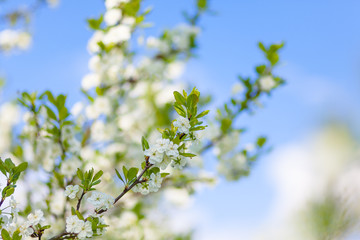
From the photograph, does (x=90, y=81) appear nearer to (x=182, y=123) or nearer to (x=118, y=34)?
(x=118, y=34)

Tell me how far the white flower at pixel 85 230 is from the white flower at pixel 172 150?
0.37 meters

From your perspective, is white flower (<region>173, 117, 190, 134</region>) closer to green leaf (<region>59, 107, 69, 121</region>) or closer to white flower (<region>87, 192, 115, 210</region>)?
white flower (<region>87, 192, 115, 210</region>)

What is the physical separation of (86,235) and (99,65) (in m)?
1.63

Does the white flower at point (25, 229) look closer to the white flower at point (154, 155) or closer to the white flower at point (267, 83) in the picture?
the white flower at point (154, 155)

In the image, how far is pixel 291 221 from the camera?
218 cm

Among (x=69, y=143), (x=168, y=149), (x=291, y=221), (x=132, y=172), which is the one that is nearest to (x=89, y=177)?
(x=132, y=172)

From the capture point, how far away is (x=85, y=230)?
1.24 meters

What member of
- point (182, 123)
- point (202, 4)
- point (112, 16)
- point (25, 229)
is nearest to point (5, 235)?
point (25, 229)

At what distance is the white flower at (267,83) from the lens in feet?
7.36

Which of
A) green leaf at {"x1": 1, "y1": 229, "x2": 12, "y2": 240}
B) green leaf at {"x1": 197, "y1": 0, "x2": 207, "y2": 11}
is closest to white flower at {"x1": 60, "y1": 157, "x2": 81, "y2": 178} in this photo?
green leaf at {"x1": 1, "y1": 229, "x2": 12, "y2": 240}

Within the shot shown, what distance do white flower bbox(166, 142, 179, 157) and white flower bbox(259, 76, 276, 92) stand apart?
1162 millimetres

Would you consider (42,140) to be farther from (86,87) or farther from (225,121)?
(225,121)

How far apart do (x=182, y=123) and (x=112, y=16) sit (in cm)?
154

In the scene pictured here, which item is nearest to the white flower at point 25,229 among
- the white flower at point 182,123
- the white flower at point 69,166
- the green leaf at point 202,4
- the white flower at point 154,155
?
the white flower at point 154,155
